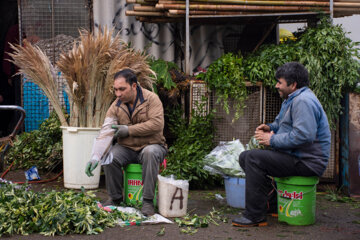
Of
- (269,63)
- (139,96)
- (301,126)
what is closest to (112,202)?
(139,96)

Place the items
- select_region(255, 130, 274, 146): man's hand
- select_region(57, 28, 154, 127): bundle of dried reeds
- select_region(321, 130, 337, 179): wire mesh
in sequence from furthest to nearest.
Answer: select_region(321, 130, 337, 179): wire mesh → select_region(57, 28, 154, 127): bundle of dried reeds → select_region(255, 130, 274, 146): man's hand

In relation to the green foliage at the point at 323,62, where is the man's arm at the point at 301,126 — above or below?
below

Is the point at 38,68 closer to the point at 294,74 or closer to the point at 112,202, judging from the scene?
the point at 112,202

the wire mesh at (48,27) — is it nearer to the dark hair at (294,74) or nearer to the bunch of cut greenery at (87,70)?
the bunch of cut greenery at (87,70)

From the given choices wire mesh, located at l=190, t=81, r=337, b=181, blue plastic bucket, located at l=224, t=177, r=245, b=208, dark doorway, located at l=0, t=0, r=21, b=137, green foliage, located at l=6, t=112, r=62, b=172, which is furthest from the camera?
dark doorway, located at l=0, t=0, r=21, b=137

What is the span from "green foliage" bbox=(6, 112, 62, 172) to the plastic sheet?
238 centimetres

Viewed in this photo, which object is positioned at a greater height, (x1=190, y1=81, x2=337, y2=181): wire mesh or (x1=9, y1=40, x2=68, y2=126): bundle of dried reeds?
(x1=9, y1=40, x2=68, y2=126): bundle of dried reeds

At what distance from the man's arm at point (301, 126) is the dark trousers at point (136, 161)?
1.26 m

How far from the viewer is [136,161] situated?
16.5ft

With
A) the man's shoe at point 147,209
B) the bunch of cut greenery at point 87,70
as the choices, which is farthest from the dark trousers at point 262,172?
the bunch of cut greenery at point 87,70

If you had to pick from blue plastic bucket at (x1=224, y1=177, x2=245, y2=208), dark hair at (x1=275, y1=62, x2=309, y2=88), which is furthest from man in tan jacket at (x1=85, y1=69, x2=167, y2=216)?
dark hair at (x1=275, y1=62, x2=309, y2=88)

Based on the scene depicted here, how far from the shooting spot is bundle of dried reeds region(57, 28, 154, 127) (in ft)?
19.1

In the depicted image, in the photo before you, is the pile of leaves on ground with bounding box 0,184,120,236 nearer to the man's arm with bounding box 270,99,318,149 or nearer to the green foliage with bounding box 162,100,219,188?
the green foliage with bounding box 162,100,219,188

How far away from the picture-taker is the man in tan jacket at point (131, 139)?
15.7ft
